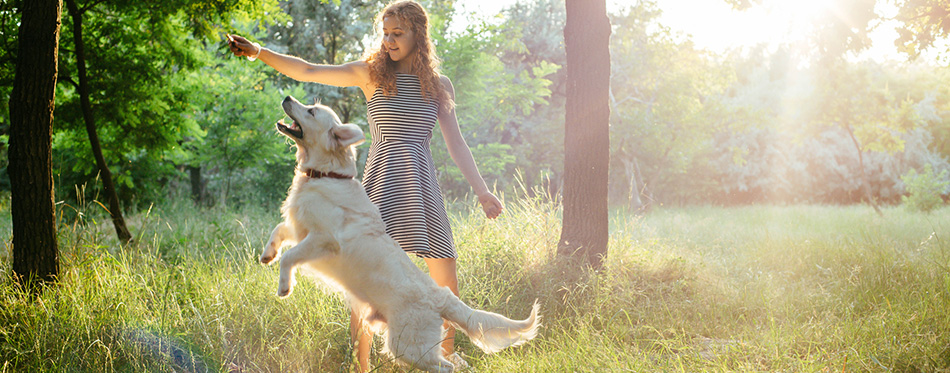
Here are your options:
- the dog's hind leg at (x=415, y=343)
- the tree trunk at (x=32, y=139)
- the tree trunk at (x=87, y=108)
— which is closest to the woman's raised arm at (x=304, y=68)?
the dog's hind leg at (x=415, y=343)

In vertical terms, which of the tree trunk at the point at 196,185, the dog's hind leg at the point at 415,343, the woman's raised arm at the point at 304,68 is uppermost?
the woman's raised arm at the point at 304,68

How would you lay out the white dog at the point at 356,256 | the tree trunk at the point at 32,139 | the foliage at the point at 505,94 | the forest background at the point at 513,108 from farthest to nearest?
the foliage at the point at 505,94
the forest background at the point at 513,108
the tree trunk at the point at 32,139
the white dog at the point at 356,256

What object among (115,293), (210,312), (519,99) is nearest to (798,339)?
(210,312)

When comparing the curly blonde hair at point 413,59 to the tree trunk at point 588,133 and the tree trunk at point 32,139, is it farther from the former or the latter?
the tree trunk at point 588,133

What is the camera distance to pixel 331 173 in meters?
2.65

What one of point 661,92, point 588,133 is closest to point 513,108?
point 661,92

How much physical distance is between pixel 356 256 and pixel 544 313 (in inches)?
87.8

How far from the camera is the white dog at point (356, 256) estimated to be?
251 cm

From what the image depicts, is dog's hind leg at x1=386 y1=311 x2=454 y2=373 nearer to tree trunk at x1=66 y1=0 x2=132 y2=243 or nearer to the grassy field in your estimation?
the grassy field

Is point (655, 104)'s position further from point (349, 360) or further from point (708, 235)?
point (349, 360)

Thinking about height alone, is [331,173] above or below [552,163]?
above

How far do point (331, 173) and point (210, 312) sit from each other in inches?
75.6

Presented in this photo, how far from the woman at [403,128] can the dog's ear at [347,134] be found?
29 cm

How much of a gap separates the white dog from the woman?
20cm
